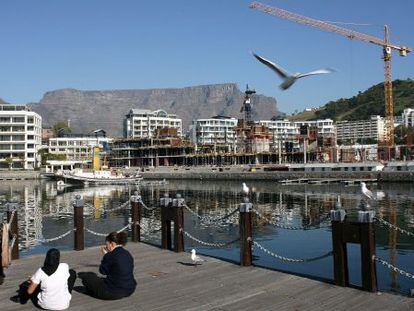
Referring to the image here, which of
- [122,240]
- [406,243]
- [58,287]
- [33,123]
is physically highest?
[33,123]

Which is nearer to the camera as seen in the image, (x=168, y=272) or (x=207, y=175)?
(x=168, y=272)

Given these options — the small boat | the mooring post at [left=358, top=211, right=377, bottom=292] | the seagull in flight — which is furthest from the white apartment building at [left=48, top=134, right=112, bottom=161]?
the mooring post at [left=358, top=211, right=377, bottom=292]

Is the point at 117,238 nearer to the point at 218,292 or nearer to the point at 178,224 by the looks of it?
the point at 218,292

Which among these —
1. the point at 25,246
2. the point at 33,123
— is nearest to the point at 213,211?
the point at 25,246

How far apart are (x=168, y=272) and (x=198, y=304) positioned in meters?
2.71

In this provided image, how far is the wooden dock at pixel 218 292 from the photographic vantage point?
8.40 m

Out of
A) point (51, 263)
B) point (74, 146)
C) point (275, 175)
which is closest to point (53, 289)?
point (51, 263)

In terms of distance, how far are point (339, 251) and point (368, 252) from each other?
74 cm

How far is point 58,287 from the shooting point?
26.7ft

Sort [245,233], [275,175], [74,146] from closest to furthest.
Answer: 1. [245,233]
2. [275,175]
3. [74,146]

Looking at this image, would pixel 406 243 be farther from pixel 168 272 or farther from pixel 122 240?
pixel 122 240

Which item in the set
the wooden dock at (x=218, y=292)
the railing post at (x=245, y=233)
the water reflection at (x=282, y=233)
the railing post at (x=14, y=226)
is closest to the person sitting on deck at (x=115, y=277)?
the wooden dock at (x=218, y=292)

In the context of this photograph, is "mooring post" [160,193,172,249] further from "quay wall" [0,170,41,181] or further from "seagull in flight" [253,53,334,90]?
"quay wall" [0,170,41,181]

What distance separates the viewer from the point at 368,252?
9.17 metres
